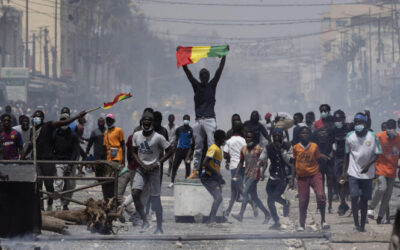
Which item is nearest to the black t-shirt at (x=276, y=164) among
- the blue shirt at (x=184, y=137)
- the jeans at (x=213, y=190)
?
the jeans at (x=213, y=190)

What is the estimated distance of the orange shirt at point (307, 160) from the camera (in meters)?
11.2

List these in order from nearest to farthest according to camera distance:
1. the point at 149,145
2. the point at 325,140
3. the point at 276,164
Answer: the point at 149,145 → the point at 276,164 → the point at 325,140

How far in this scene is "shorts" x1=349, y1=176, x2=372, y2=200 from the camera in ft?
35.9

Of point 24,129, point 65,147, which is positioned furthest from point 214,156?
point 24,129

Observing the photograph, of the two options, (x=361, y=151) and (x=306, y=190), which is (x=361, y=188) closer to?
(x=361, y=151)

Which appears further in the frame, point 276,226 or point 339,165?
point 339,165

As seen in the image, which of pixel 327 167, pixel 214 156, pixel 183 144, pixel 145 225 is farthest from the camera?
pixel 183 144

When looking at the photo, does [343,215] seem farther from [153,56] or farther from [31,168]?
[153,56]

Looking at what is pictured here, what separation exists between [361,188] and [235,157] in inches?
104

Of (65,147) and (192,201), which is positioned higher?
(65,147)

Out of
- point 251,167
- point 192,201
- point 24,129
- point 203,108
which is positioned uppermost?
point 203,108

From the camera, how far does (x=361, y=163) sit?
435 inches

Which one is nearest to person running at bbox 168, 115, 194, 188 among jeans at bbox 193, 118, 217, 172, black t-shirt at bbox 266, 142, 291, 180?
jeans at bbox 193, 118, 217, 172

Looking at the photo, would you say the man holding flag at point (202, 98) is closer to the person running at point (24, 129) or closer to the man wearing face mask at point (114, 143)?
the man wearing face mask at point (114, 143)
